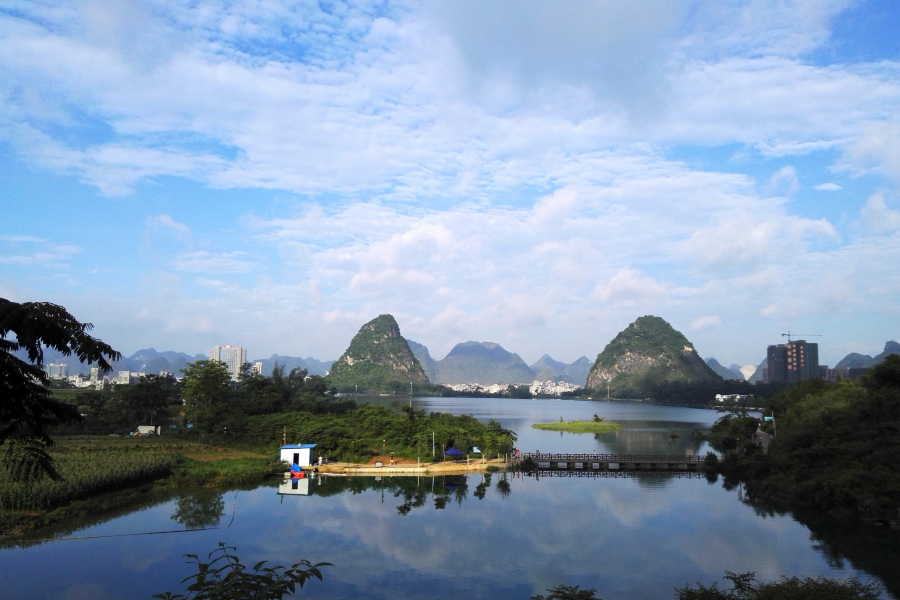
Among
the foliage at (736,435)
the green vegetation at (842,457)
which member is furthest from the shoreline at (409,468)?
the foliage at (736,435)

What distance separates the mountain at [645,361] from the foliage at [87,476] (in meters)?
104

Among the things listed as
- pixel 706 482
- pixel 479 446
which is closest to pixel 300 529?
pixel 479 446

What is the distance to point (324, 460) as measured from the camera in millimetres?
27312

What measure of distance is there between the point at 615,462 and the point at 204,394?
21925 millimetres

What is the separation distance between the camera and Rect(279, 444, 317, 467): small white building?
2627 cm

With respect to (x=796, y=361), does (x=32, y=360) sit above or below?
below

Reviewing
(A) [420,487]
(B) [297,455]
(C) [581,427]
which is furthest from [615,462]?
(C) [581,427]

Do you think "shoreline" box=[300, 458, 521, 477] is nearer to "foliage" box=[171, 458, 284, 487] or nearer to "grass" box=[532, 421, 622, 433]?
"foliage" box=[171, 458, 284, 487]

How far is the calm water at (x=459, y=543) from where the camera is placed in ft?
40.5

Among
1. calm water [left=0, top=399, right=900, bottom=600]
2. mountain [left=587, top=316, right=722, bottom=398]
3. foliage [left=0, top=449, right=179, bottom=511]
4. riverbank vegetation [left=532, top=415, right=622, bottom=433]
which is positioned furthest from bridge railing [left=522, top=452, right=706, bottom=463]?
mountain [left=587, top=316, right=722, bottom=398]

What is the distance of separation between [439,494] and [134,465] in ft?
34.9

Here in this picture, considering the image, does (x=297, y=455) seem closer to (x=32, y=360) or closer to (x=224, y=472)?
(x=224, y=472)

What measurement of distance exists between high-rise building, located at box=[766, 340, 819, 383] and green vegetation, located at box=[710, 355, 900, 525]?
321 feet

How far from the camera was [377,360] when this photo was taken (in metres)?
129
